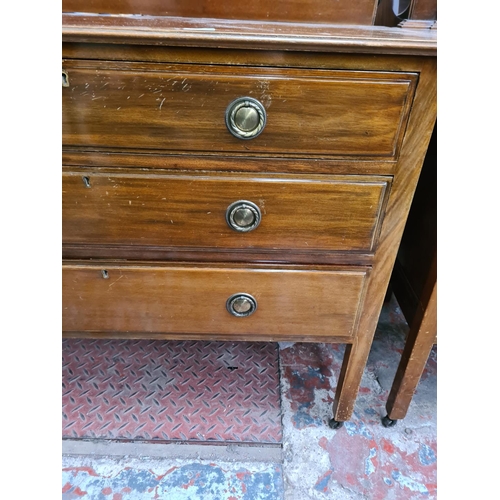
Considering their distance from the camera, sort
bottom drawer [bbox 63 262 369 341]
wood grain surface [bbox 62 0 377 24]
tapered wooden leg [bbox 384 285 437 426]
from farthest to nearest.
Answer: tapered wooden leg [bbox 384 285 437 426]
bottom drawer [bbox 63 262 369 341]
wood grain surface [bbox 62 0 377 24]

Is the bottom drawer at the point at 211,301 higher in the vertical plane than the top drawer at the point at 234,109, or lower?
lower

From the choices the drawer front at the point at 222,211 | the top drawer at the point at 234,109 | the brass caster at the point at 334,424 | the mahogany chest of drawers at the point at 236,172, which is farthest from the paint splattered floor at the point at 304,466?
the top drawer at the point at 234,109

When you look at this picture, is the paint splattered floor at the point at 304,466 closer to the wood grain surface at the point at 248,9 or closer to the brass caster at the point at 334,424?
the brass caster at the point at 334,424

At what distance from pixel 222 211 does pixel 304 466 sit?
0.68 metres

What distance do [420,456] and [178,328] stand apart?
70 centimetres

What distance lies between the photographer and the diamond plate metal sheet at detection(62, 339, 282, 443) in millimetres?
1128

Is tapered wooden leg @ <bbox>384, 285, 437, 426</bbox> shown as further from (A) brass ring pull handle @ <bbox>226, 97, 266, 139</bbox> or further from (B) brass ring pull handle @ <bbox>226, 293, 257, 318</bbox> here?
(A) brass ring pull handle @ <bbox>226, 97, 266, 139</bbox>

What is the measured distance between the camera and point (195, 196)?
770mm

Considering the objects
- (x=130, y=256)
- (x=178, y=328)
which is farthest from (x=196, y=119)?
(x=178, y=328)

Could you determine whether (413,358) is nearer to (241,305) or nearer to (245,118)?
(241,305)

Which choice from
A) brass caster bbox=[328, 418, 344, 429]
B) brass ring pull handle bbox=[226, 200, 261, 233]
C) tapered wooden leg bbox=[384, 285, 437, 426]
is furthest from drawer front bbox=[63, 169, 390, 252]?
brass caster bbox=[328, 418, 344, 429]

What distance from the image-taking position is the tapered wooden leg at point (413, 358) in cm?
96

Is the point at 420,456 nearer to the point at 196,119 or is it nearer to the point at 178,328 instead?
the point at 178,328

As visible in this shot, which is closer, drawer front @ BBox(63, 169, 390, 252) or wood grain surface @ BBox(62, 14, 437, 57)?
wood grain surface @ BBox(62, 14, 437, 57)
